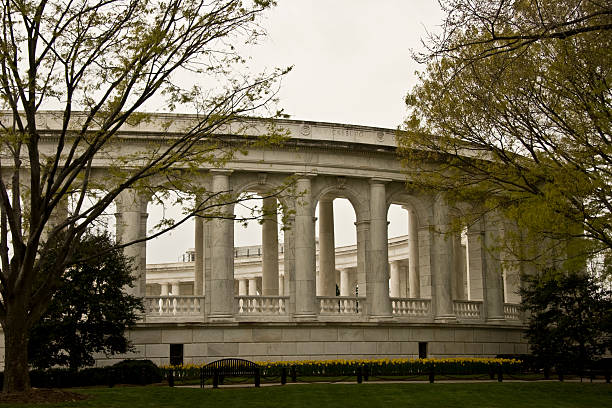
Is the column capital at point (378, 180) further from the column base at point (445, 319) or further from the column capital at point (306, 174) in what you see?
the column base at point (445, 319)

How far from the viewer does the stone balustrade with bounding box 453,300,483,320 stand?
5788 cm

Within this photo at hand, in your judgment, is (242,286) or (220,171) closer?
(220,171)

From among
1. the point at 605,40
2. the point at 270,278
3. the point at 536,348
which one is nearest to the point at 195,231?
the point at 270,278

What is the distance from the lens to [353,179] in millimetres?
56094

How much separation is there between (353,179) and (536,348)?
54.7 feet

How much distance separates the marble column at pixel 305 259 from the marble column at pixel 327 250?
474cm

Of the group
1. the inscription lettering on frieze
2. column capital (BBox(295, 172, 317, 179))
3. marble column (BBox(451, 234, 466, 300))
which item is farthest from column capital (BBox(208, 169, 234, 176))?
marble column (BBox(451, 234, 466, 300))

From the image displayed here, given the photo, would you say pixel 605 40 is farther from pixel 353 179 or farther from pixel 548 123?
pixel 353 179

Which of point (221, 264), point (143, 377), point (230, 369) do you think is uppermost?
point (221, 264)

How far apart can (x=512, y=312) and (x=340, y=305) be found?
15.9 metres

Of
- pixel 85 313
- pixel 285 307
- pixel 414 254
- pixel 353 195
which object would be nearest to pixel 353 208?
pixel 353 195

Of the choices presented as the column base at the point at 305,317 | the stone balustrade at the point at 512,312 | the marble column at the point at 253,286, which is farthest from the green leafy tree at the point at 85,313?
the marble column at the point at 253,286

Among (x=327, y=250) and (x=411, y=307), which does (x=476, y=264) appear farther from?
(x=327, y=250)

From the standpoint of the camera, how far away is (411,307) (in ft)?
185
